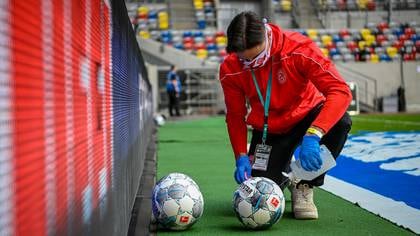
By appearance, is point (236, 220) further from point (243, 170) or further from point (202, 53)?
point (202, 53)

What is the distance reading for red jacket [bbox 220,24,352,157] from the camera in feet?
12.5

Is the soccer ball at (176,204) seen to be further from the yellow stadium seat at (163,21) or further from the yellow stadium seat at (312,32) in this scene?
the yellow stadium seat at (163,21)

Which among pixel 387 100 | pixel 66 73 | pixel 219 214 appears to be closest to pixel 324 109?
pixel 219 214

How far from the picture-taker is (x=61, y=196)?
1643 millimetres

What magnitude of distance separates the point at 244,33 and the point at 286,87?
2.17ft

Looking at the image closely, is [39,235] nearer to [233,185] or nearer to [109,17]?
[109,17]

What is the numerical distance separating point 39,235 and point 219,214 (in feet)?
9.26

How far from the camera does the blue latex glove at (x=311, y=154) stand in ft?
11.8

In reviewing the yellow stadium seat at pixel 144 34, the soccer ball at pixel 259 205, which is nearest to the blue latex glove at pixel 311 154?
the soccer ball at pixel 259 205

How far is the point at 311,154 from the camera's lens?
11.8 ft

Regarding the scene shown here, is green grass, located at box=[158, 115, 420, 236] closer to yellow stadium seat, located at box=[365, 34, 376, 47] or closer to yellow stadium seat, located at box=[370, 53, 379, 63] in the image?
yellow stadium seat, located at box=[370, 53, 379, 63]

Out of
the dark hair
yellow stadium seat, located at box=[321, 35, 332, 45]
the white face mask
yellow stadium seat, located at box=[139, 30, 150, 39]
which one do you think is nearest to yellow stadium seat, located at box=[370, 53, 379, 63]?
yellow stadium seat, located at box=[321, 35, 332, 45]

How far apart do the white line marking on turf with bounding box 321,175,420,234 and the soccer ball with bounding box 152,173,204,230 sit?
1.12m

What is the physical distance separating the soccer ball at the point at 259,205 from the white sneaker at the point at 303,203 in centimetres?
34
